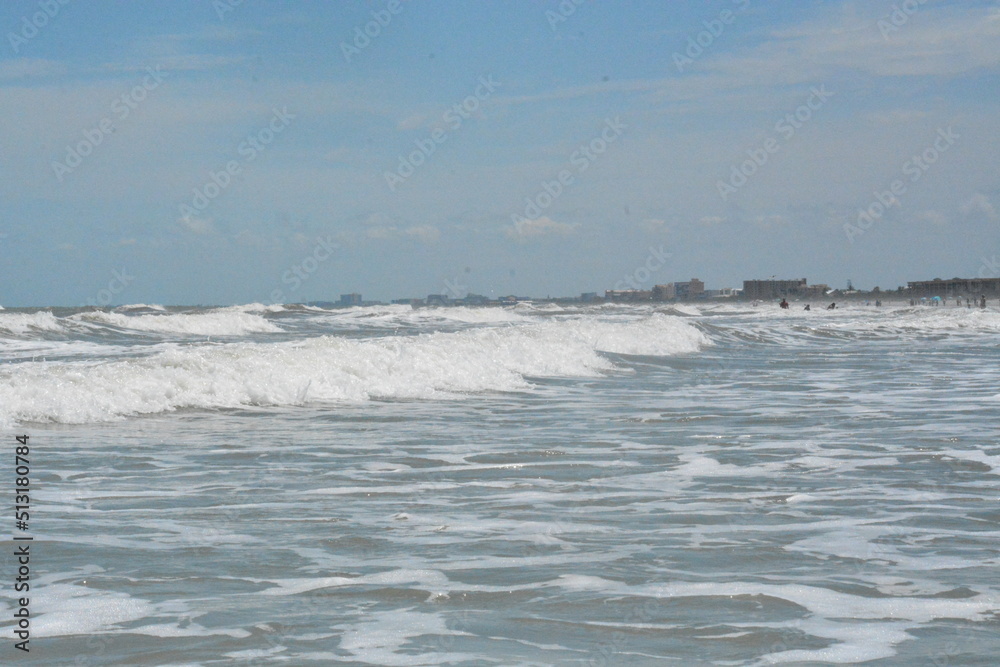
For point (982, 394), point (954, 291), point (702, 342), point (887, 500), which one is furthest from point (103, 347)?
point (954, 291)

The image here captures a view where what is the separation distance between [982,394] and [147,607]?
589 inches

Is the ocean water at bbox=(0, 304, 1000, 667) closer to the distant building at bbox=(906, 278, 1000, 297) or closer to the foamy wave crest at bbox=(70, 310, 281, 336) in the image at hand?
the foamy wave crest at bbox=(70, 310, 281, 336)

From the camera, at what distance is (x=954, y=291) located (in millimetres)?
140250

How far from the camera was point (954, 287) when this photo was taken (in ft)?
463

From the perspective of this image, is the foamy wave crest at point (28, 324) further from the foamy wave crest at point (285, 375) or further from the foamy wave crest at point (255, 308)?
the foamy wave crest at point (255, 308)

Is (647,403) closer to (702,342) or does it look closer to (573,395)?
(573,395)

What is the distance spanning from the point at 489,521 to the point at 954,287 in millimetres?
146649

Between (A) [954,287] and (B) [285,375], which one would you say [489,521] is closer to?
(B) [285,375]

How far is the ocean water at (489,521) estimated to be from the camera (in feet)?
16.2

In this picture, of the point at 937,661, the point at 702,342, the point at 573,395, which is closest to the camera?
the point at 937,661

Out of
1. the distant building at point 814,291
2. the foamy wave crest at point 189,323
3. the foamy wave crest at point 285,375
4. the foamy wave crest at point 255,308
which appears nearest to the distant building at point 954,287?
the distant building at point 814,291

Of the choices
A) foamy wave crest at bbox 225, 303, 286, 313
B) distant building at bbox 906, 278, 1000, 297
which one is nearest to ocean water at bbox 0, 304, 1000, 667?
foamy wave crest at bbox 225, 303, 286, 313

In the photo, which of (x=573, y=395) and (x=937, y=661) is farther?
(x=573, y=395)

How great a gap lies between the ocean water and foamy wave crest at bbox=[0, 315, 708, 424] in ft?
0.22
